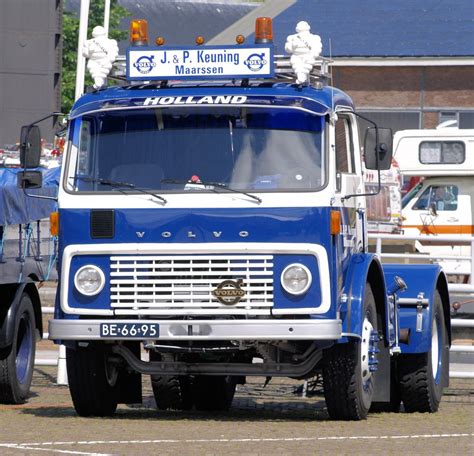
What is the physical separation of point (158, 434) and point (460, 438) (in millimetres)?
2183

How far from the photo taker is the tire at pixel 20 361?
13336 mm

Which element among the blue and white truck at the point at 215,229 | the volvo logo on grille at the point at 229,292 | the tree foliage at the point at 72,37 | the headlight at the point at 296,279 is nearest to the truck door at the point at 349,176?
the blue and white truck at the point at 215,229

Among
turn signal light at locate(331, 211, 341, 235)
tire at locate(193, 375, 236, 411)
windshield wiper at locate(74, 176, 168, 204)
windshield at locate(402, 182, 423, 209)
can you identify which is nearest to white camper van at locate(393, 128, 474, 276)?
windshield at locate(402, 182, 423, 209)

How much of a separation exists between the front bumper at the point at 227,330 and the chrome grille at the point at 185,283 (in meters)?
0.12

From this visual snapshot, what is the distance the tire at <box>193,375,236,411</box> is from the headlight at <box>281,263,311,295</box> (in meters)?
2.50

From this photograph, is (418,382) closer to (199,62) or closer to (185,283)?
(185,283)

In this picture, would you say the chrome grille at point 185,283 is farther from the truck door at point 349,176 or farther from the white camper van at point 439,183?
the white camper van at point 439,183

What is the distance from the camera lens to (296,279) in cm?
1109

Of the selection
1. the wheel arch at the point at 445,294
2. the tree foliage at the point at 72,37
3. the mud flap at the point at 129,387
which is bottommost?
the mud flap at the point at 129,387

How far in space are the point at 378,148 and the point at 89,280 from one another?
2493mm

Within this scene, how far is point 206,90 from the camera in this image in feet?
38.2

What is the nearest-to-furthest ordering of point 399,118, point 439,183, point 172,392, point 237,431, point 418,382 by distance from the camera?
point 237,431 < point 418,382 < point 172,392 < point 439,183 < point 399,118

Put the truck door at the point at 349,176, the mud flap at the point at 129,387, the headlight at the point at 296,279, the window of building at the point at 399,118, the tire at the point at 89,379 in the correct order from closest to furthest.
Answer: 1. the headlight at the point at 296,279
2. the truck door at the point at 349,176
3. the tire at the point at 89,379
4. the mud flap at the point at 129,387
5. the window of building at the point at 399,118

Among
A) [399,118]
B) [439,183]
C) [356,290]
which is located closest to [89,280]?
[356,290]
